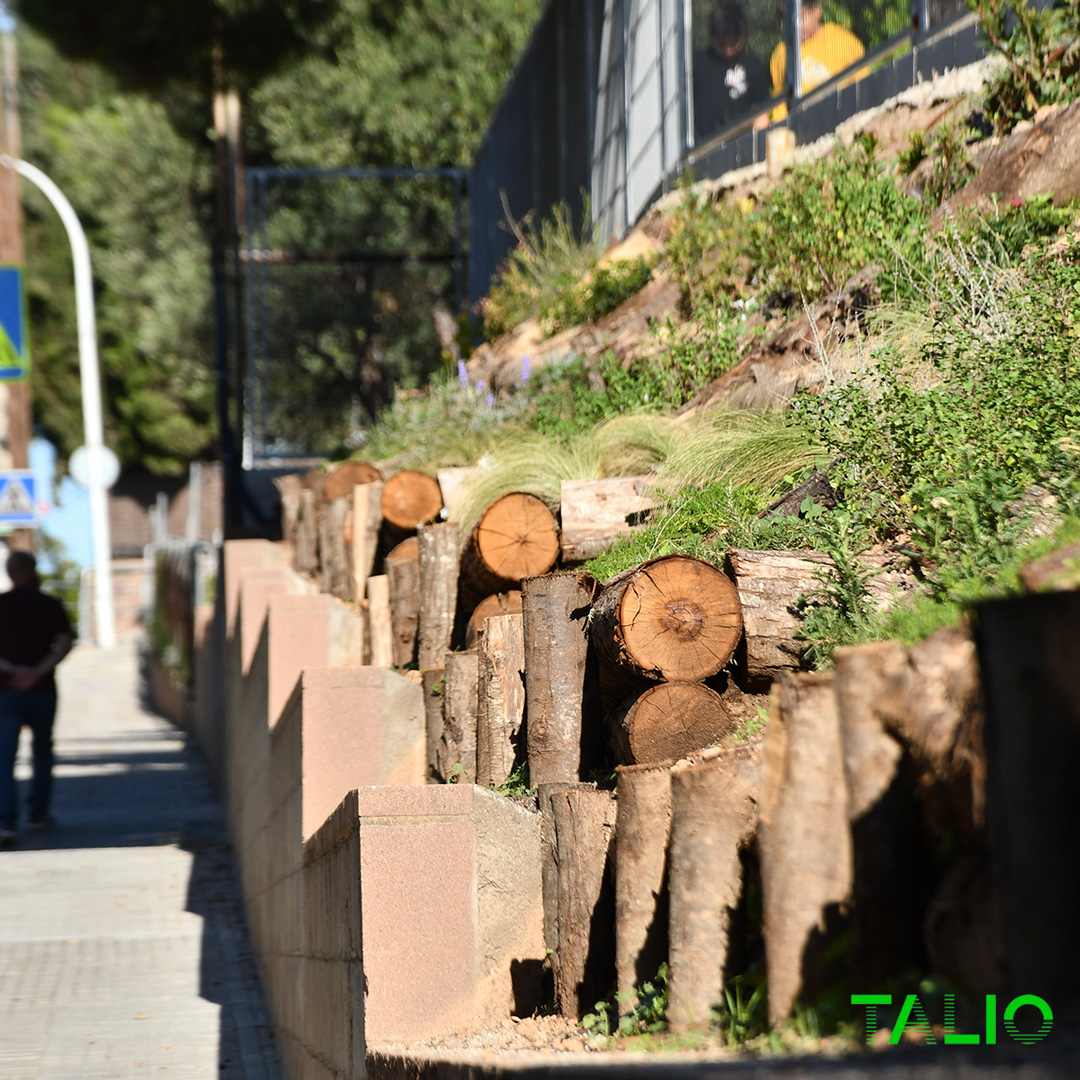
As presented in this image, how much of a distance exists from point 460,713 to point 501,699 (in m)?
0.36

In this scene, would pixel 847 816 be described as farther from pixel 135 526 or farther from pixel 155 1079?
pixel 135 526

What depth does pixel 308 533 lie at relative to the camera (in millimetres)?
9383

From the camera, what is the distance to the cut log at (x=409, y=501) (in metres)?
6.88

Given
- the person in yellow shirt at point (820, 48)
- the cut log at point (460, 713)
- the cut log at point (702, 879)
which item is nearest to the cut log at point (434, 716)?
the cut log at point (460, 713)

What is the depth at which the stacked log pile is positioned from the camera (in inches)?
83.0

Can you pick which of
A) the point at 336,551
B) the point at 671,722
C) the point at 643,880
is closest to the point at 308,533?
the point at 336,551

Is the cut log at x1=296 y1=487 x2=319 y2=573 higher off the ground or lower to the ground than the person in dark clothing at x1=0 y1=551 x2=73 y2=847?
higher

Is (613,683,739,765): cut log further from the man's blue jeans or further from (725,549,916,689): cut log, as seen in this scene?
the man's blue jeans

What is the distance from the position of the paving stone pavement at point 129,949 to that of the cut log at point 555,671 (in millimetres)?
2086

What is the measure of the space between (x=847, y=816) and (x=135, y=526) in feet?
136

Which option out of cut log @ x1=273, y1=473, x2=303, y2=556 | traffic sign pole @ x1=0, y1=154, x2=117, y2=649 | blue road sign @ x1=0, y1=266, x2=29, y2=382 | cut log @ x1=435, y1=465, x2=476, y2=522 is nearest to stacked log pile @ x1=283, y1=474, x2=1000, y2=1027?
cut log @ x1=435, y1=465, x2=476, y2=522

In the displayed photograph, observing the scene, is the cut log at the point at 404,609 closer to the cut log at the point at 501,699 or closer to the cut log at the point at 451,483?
the cut log at the point at 451,483

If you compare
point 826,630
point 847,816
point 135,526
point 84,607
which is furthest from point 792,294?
point 135,526

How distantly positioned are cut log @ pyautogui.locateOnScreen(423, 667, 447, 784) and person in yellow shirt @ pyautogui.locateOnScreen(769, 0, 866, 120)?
5.52 m
